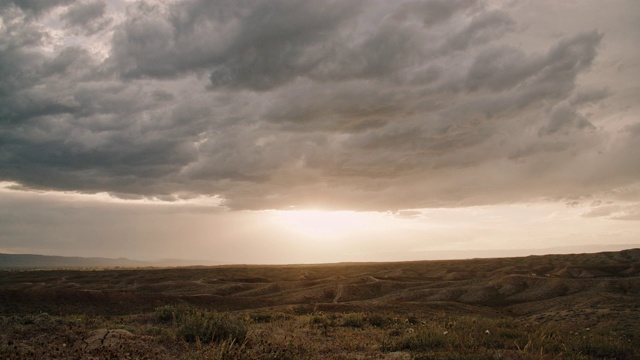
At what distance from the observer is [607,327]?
1936cm

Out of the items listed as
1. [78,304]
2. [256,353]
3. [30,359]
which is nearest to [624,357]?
[256,353]

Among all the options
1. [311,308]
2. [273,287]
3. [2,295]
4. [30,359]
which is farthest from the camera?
[273,287]

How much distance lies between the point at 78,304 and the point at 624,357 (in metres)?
36.0

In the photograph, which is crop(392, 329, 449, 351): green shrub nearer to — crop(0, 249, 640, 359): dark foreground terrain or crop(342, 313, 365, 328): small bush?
crop(0, 249, 640, 359): dark foreground terrain

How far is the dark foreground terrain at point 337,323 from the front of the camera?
32.1ft

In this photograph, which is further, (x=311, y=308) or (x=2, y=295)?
(x=2, y=295)

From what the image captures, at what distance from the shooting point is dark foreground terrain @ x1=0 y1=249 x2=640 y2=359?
9.80 m

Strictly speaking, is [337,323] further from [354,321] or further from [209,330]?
[209,330]

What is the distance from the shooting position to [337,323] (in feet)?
56.1

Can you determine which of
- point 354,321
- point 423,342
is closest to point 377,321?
point 354,321

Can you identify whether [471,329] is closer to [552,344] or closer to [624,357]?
[552,344]

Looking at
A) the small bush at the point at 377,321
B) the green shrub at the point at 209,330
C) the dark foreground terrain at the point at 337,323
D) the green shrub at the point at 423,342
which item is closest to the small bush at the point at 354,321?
the dark foreground terrain at the point at 337,323

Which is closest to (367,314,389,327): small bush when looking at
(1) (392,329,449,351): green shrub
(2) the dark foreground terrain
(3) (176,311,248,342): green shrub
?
(2) the dark foreground terrain

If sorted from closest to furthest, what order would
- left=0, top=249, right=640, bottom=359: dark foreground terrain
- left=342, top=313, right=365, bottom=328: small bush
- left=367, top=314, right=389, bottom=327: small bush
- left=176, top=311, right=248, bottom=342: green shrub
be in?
left=0, top=249, right=640, bottom=359: dark foreground terrain < left=176, top=311, right=248, bottom=342: green shrub < left=342, top=313, right=365, bottom=328: small bush < left=367, top=314, right=389, bottom=327: small bush
